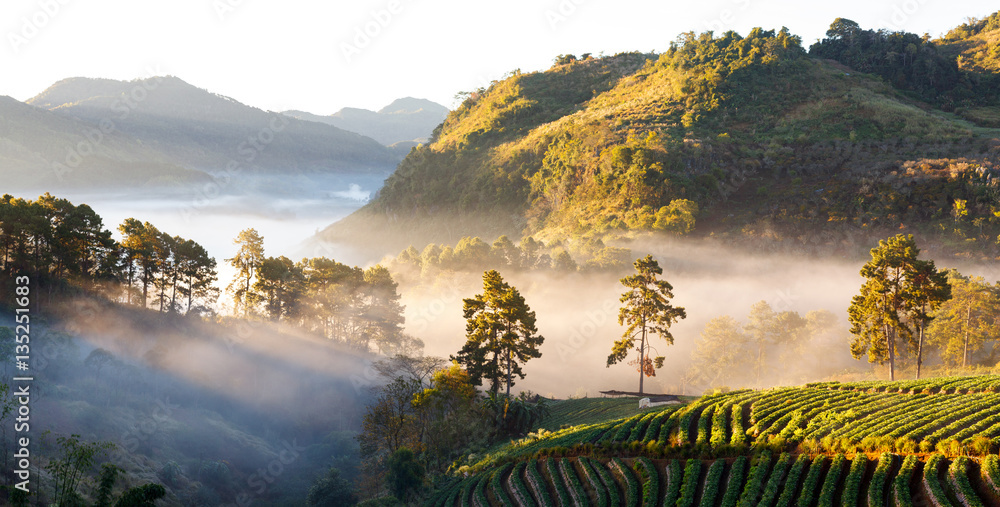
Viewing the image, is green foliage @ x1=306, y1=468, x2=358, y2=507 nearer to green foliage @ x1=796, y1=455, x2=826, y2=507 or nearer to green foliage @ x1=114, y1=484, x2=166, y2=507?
green foliage @ x1=114, y1=484, x2=166, y2=507

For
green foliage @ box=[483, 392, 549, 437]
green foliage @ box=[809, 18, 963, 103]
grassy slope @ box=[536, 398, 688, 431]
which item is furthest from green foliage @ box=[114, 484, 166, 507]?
green foliage @ box=[809, 18, 963, 103]

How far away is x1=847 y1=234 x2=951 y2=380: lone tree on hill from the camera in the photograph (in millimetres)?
48688

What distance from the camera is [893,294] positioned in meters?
50.2

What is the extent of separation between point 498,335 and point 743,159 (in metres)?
95.3

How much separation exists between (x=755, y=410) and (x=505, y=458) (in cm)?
1631

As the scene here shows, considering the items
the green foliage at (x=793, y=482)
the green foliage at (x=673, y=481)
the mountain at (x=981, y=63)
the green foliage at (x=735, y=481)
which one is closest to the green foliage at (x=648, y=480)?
the green foliage at (x=673, y=481)

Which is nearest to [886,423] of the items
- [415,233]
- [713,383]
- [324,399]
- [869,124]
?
[713,383]

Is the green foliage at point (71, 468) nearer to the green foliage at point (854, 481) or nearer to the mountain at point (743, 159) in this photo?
the green foliage at point (854, 481)

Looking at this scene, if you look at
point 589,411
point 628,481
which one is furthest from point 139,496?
point 589,411

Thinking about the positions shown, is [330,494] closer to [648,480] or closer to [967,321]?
[648,480]

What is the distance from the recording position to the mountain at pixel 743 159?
10944 cm

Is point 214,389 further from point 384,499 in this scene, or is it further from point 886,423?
point 886,423

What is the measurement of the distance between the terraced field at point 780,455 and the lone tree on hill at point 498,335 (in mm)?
14031

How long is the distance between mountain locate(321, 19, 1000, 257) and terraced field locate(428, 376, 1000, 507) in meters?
75.8
